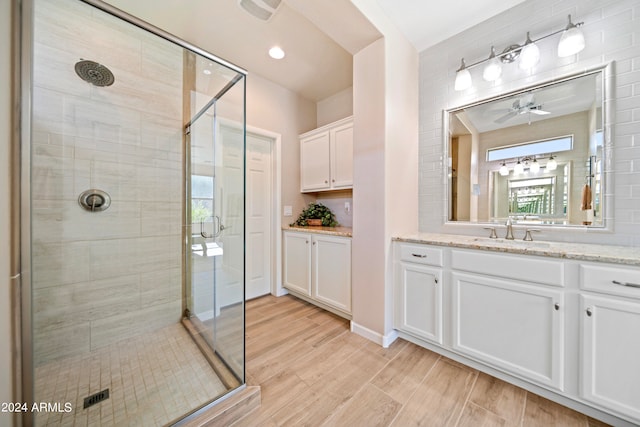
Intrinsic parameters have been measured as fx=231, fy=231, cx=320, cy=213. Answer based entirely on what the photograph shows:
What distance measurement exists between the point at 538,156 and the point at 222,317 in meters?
2.66

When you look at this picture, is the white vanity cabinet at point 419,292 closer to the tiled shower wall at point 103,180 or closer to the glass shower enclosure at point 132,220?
the glass shower enclosure at point 132,220

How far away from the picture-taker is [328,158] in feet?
9.31

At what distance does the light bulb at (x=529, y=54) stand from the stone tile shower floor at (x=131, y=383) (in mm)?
2973

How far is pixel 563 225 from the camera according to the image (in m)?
1.62

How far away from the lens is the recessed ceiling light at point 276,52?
2.29 metres

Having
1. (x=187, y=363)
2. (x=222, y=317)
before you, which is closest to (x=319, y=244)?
(x=222, y=317)

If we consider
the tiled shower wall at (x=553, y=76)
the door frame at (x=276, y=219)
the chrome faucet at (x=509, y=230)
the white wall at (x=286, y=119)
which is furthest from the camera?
the door frame at (x=276, y=219)

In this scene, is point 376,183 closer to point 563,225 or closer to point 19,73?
point 563,225

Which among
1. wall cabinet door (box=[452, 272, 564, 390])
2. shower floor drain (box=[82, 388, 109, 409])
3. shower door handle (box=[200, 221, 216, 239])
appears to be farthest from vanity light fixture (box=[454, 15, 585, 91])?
shower floor drain (box=[82, 388, 109, 409])

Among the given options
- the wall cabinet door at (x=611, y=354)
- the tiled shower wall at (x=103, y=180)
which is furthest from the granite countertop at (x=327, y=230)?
the wall cabinet door at (x=611, y=354)

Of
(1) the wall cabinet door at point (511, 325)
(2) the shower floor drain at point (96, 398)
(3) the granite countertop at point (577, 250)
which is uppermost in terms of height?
(3) the granite countertop at point (577, 250)

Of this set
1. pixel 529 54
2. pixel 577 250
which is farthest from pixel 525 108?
pixel 577 250

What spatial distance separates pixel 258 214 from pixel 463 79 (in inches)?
97.7

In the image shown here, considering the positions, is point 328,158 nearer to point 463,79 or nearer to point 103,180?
point 463,79
